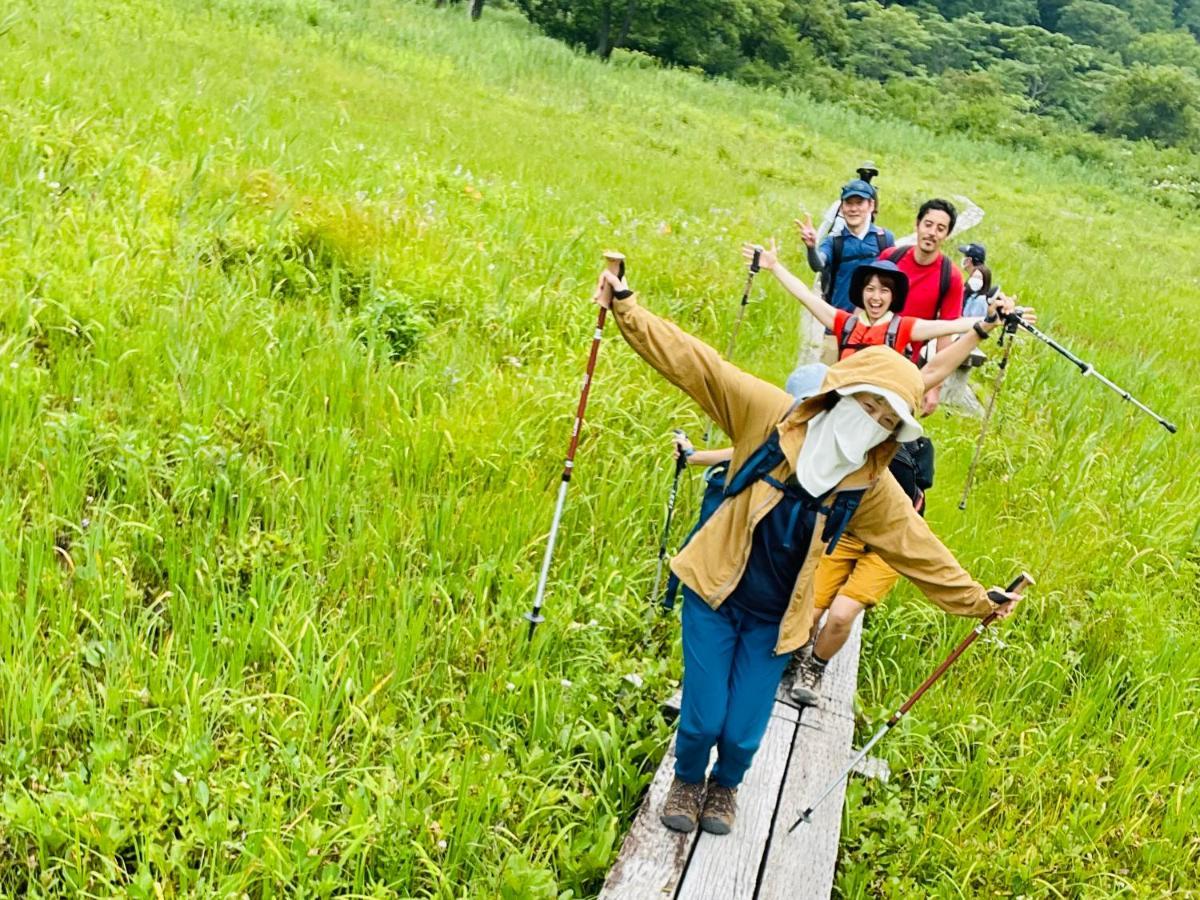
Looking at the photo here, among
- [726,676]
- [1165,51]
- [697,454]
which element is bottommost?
[726,676]

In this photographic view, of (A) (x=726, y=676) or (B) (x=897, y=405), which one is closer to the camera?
(B) (x=897, y=405)

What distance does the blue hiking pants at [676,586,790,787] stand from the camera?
3.24 m

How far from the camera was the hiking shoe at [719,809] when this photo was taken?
335 centimetres

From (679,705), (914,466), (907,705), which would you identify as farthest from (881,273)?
(679,705)

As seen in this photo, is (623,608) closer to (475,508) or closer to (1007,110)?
(475,508)

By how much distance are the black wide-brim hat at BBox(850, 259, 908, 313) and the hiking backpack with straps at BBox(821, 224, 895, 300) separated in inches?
48.0

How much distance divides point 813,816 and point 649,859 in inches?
30.0

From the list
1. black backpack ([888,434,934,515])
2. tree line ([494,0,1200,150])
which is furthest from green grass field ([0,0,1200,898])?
tree line ([494,0,1200,150])

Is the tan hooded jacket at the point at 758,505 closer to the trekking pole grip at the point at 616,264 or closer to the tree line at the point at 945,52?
the trekking pole grip at the point at 616,264

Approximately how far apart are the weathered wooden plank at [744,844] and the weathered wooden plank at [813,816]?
48 millimetres

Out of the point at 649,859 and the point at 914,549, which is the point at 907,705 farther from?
the point at 649,859

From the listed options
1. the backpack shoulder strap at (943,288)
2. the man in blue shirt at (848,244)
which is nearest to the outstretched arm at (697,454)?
the backpack shoulder strap at (943,288)

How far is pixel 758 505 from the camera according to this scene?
9.93 feet

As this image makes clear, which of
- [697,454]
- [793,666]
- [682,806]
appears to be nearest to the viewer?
[682,806]
